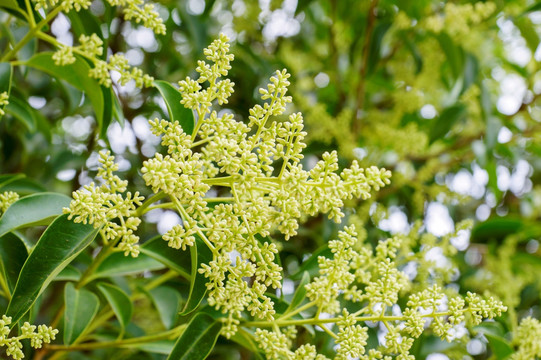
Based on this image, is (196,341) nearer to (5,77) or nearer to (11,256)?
(11,256)

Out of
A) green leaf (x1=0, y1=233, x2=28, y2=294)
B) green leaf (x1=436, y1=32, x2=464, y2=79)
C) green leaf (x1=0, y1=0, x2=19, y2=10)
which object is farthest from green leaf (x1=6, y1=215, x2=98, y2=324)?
green leaf (x1=436, y1=32, x2=464, y2=79)

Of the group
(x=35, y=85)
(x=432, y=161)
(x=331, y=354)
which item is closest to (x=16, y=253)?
(x=331, y=354)

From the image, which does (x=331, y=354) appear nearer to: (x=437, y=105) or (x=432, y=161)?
(x=432, y=161)

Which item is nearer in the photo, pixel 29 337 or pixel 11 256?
pixel 29 337

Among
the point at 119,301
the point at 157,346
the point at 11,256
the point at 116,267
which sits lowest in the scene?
the point at 157,346

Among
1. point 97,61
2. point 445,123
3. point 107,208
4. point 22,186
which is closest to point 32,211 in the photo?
point 107,208

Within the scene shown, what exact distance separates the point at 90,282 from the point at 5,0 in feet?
2.52

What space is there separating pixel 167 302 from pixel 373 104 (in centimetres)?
189

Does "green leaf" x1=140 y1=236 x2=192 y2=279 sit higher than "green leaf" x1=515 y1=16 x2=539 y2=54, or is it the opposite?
"green leaf" x1=515 y1=16 x2=539 y2=54

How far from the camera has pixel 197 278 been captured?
113 cm

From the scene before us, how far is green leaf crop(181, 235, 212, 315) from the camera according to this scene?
1.12m

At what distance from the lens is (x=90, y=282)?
150 centimetres

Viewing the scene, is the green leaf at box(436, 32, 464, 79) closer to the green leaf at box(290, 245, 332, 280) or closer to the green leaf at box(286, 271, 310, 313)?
the green leaf at box(290, 245, 332, 280)

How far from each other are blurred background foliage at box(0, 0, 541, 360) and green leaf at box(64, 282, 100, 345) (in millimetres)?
868
